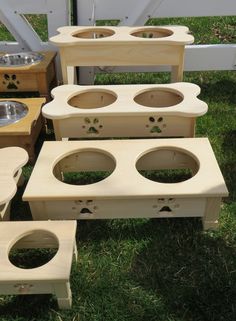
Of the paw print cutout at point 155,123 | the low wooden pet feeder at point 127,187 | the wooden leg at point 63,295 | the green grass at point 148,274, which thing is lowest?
the green grass at point 148,274

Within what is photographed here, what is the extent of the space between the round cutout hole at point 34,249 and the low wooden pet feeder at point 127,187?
0.17 metres

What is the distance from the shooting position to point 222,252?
1.97m

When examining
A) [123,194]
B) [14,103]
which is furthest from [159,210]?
[14,103]

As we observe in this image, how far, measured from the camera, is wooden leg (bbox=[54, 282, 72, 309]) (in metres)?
1.63

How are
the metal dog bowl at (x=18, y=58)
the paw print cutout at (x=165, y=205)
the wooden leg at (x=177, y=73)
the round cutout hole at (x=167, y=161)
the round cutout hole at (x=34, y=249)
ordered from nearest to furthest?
the round cutout hole at (x=34, y=249), the paw print cutout at (x=165, y=205), the round cutout hole at (x=167, y=161), the wooden leg at (x=177, y=73), the metal dog bowl at (x=18, y=58)

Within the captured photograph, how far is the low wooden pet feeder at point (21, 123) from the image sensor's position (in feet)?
8.12

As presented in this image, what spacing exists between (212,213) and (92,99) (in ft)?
4.04

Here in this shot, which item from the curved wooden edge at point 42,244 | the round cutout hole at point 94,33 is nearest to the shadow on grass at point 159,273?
the curved wooden edge at point 42,244

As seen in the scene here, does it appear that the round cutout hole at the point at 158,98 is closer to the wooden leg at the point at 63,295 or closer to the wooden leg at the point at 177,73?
the wooden leg at the point at 177,73

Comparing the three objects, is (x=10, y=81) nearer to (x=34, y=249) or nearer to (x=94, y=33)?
(x=94, y=33)

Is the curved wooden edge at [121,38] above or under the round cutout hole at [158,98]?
above

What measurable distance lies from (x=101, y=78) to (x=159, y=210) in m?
2.18

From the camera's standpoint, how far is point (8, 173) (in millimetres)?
2023

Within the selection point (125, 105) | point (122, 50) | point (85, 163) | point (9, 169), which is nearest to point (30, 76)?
point (122, 50)
